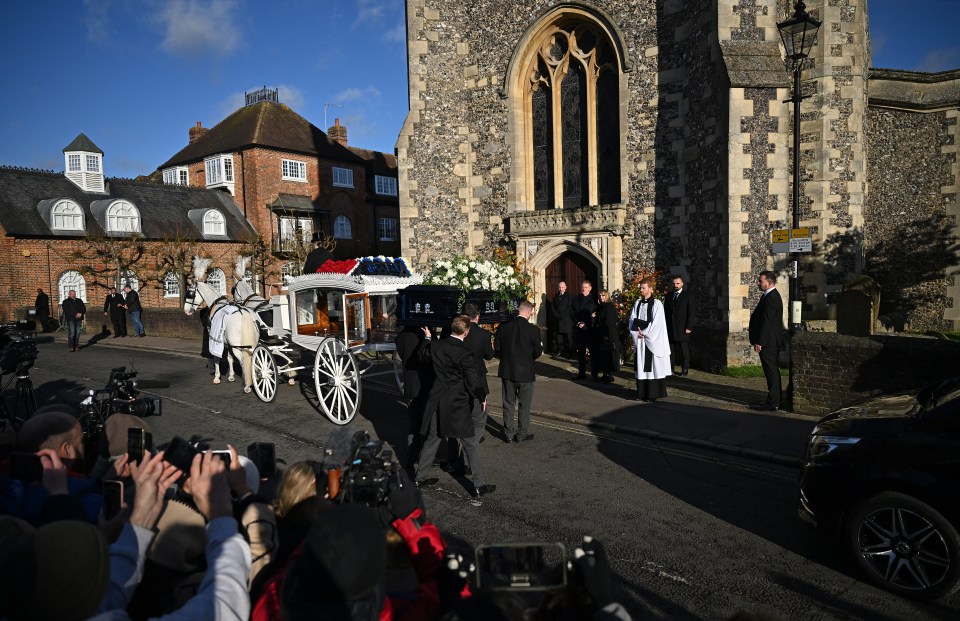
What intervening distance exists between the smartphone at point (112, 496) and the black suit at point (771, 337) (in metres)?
8.55

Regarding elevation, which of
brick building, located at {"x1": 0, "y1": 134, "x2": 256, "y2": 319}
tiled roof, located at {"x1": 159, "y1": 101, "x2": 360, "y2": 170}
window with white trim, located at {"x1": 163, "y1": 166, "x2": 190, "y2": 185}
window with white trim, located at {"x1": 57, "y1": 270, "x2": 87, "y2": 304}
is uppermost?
tiled roof, located at {"x1": 159, "y1": 101, "x2": 360, "y2": 170}

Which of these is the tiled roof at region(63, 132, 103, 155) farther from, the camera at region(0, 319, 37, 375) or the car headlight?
the car headlight

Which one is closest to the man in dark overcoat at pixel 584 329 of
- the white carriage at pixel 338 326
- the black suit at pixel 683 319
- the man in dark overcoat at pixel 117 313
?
the black suit at pixel 683 319

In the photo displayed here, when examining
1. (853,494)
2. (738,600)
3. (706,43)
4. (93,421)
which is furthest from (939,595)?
(706,43)

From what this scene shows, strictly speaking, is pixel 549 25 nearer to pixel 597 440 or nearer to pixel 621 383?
pixel 621 383

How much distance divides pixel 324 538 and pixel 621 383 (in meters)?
10.2

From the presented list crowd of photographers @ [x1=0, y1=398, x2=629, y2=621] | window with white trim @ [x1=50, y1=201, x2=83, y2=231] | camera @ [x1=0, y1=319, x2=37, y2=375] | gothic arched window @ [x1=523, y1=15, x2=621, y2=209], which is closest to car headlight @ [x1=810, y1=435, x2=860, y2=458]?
crowd of photographers @ [x1=0, y1=398, x2=629, y2=621]

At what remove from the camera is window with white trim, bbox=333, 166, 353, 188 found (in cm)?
3822

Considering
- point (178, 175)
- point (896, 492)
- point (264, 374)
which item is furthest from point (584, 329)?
point (178, 175)

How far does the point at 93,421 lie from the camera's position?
208 inches

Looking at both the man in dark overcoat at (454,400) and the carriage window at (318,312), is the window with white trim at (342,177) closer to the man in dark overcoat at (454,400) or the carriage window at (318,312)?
the carriage window at (318,312)

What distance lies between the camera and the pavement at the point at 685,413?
764cm

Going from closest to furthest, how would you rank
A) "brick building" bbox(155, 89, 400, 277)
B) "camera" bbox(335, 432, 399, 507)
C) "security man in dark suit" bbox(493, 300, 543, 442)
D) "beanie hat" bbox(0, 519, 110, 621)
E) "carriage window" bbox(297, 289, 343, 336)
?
"beanie hat" bbox(0, 519, 110, 621)
"camera" bbox(335, 432, 399, 507)
"security man in dark suit" bbox(493, 300, 543, 442)
"carriage window" bbox(297, 289, 343, 336)
"brick building" bbox(155, 89, 400, 277)

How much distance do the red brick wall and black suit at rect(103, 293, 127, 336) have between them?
3262 millimetres
